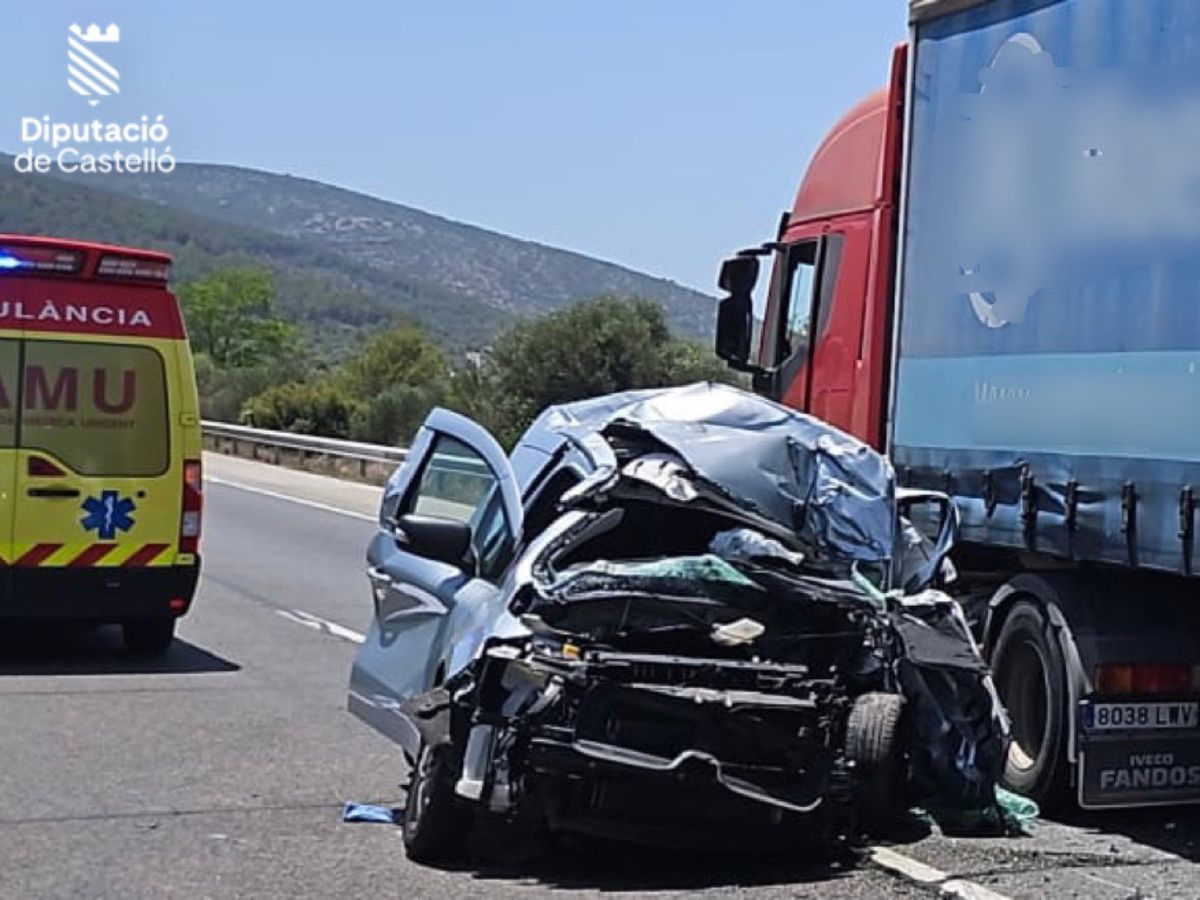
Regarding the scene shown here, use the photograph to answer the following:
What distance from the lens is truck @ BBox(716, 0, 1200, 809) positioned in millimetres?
7359

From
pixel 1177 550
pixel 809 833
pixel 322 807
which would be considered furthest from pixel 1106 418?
pixel 322 807

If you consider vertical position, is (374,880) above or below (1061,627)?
below

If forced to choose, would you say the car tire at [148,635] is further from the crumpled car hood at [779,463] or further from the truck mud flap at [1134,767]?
the truck mud flap at [1134,767]

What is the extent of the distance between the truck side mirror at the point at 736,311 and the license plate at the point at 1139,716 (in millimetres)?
4131

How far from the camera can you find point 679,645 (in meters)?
7.08

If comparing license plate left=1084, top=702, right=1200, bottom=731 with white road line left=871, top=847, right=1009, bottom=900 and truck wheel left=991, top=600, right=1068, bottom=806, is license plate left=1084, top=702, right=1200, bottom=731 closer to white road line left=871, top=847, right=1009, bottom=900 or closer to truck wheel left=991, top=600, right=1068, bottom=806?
truck wheel left=991, top=600, right=1068, bottom=806

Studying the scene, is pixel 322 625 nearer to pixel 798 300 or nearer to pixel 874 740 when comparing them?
pixel 798 300

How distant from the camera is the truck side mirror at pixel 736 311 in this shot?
11.3 m

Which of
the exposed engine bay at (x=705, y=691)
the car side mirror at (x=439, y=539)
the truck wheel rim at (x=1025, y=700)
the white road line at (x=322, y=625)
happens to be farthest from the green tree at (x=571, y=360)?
the exposed engine bay at (x=705, y=691)

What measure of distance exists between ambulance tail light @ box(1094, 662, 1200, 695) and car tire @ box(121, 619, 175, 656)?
21.3ft

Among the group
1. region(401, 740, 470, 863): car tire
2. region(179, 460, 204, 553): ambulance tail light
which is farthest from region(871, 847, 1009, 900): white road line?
region(179, 460, 204, 553): ambulance tail light

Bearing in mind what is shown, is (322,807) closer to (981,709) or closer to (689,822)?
(689,822)

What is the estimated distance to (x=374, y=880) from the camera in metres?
6.92

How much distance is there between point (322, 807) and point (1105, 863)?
3.06 m
